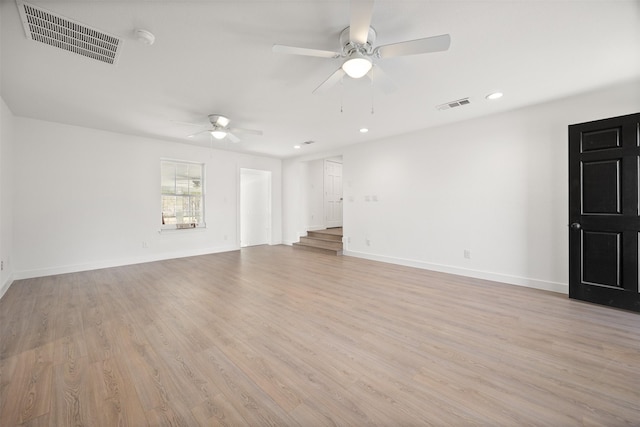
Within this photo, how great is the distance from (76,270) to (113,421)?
467 centimetres

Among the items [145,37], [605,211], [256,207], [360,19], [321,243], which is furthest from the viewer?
[256,207]

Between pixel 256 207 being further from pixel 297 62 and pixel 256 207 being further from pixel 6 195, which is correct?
pixel 297 62

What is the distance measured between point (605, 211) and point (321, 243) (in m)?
5.33

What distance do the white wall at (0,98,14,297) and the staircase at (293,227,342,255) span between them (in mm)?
5411

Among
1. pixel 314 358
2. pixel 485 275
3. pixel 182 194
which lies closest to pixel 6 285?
pixel 182 194

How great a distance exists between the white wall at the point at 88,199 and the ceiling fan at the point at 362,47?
16.0 ft

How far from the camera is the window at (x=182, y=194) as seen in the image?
5.82 meters

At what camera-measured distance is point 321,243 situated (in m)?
7.03

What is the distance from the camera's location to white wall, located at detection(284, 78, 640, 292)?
352 centimetres

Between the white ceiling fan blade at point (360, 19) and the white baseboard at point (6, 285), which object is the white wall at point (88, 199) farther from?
the white ceiling fan blade at point (360, 19)

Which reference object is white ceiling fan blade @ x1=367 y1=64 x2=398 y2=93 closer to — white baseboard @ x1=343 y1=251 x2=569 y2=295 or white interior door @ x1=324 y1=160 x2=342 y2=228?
white baseboard @ x1=343 y1=251 x2=569 y2=295

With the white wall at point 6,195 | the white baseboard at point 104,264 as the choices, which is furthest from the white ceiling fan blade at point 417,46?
the white baseboard at point 104,264

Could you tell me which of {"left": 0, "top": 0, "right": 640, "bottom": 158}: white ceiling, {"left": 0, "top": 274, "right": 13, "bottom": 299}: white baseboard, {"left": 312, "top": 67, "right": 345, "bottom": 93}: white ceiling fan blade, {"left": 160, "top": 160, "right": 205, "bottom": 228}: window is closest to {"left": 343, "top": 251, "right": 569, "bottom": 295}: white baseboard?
{"left": 0, "top": 0, "right": 640, "bottom": 158}: white ceiling

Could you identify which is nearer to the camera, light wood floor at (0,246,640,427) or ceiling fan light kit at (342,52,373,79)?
light wood floor at (0,246,640,427)
